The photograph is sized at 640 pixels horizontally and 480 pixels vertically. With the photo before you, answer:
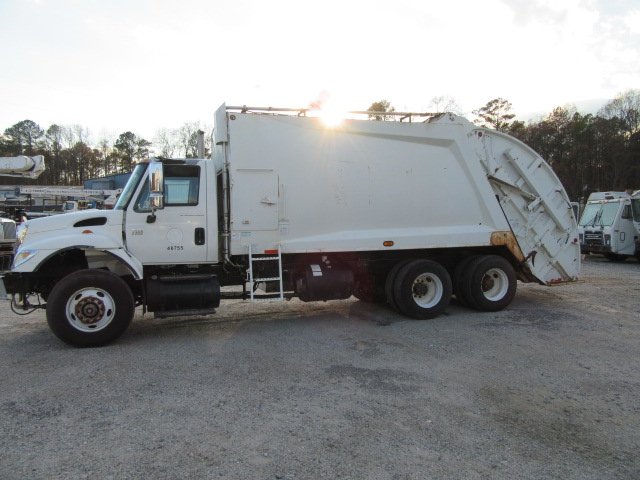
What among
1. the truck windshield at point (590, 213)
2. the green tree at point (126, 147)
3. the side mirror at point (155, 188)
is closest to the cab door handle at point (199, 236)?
the side mirror at point (155, 188)

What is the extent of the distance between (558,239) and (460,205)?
2.37m

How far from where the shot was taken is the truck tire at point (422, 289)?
7.82 metres

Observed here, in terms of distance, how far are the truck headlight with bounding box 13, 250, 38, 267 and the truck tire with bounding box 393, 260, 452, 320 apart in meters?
5.38

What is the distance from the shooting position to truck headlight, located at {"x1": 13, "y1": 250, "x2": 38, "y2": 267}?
6148mm

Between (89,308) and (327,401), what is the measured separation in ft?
11.8

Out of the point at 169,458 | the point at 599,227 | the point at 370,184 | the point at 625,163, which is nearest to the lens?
the point at 169,458

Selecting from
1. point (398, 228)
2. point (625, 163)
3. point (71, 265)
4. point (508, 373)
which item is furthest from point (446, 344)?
point (625, 163)

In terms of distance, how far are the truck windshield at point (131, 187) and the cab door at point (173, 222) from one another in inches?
4.6

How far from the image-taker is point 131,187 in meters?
6.85

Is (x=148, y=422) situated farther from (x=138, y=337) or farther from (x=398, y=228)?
(x=398, y=228)

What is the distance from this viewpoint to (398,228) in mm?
7836

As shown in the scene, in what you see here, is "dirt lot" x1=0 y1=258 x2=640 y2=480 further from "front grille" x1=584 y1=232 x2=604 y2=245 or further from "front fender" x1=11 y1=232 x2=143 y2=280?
"front grille" x1=584 y1=232 x2=604 y2=245

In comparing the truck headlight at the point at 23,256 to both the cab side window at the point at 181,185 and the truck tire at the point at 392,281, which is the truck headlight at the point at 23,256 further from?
the truck tire at the point at 392,281

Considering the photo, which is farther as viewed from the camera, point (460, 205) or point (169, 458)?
point (460, 205)
